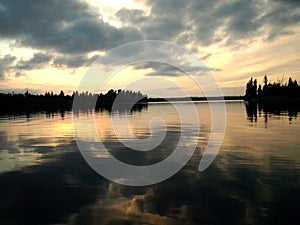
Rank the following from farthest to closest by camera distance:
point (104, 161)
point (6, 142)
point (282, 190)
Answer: point (6, 142) < point (104, 161) < point (282, 190)

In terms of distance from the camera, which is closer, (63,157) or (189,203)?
(189,203)

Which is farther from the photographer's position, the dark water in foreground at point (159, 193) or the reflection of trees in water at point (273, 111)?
the reflection of trees in water at point (273, 111)

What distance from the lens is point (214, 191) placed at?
12453 millimetres

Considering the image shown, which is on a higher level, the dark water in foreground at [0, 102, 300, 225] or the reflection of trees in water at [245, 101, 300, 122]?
the reflection of trees in water at [245, 101, 300, 122]

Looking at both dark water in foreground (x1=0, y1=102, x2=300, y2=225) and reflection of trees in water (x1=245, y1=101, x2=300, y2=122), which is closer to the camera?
dark water in foreground (x1=0, y1=102, x2=300, y2=225)

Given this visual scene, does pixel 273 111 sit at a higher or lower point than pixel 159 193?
higher

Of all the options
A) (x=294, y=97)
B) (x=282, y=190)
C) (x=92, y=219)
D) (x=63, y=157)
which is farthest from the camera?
(x=294, y=97)

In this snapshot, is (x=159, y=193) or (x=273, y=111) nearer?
(x=159, y=193)

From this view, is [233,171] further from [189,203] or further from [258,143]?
[258,143]

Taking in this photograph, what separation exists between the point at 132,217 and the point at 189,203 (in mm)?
2468

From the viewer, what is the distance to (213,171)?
52.1 feet

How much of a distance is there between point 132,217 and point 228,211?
3.51 metres

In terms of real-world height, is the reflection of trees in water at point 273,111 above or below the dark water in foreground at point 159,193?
above

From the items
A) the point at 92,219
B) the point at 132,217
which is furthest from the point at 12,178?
the point at 132,217
